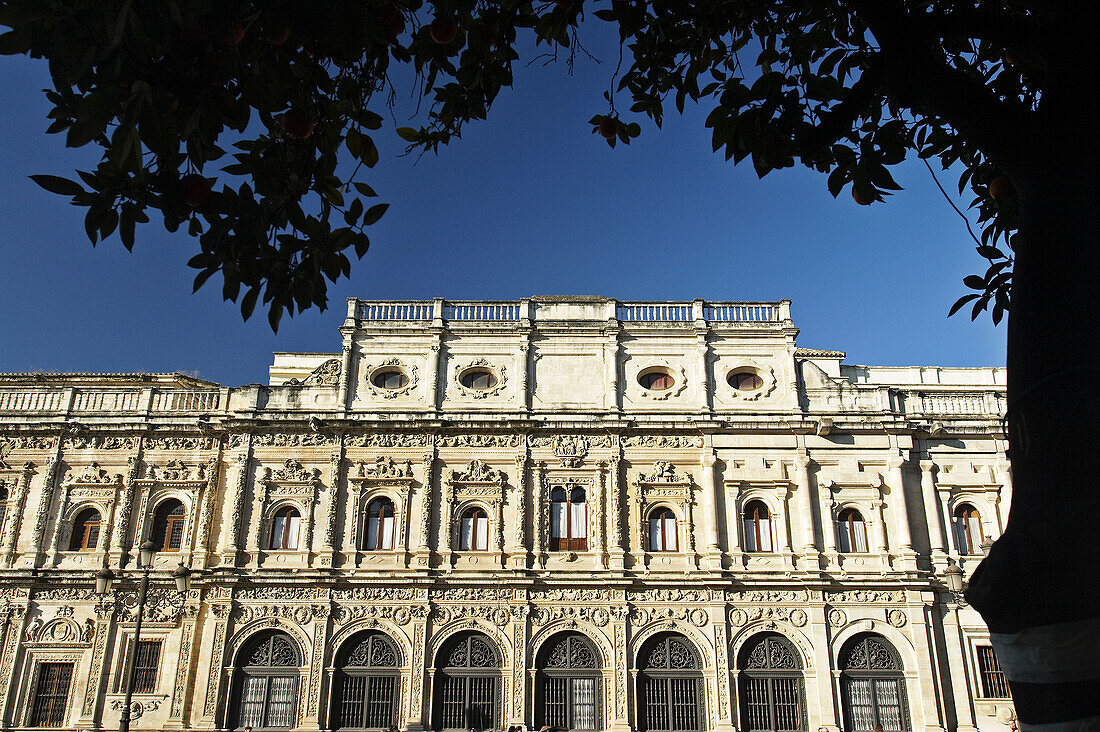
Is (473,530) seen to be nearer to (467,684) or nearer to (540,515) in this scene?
(540,515)

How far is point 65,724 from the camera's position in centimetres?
2280

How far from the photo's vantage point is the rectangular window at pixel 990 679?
23.2 metres

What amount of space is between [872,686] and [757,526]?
4.82 metres

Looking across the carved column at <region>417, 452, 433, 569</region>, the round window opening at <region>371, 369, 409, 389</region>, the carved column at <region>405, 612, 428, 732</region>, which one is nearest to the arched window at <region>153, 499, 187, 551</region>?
the round window opening at <region>371, 369, 409, 389</region>

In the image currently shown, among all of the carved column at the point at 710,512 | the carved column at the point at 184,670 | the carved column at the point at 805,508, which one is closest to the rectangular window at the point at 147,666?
the carved column at the point at 184,670

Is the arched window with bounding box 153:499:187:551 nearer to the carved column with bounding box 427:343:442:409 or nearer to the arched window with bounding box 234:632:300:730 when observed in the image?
the arched window with bounding box 234:632:300:730

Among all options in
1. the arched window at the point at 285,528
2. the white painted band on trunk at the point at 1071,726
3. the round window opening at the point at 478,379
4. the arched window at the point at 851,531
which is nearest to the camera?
the white painted band on trunk at the point at 1071,726

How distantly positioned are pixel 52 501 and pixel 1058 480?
2732 centimetres

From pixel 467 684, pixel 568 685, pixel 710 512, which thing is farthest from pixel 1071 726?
pixel 710 512

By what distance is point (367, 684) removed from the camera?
23016mm

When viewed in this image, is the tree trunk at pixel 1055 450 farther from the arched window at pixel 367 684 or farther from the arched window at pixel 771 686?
the arched window at pixel 367 684

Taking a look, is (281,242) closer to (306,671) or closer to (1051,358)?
(1051,358)

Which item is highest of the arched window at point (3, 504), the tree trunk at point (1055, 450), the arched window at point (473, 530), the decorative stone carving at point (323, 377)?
the decorative stone carving at point (323, 377)

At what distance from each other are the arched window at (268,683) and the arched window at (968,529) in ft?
58.8
